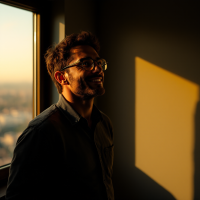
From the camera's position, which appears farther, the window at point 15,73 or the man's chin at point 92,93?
the window at point 15,73

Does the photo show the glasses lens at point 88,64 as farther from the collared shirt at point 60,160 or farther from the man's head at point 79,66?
the collared shirt at point 60,160

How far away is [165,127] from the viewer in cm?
168

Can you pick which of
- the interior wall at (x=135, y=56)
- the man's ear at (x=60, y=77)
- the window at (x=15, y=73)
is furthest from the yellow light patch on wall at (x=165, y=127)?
the window at (x=15, y=73)

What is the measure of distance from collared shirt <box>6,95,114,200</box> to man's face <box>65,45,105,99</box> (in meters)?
0.11

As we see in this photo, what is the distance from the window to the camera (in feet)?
4.68

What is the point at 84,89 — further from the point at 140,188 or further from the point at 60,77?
the point at 140,188

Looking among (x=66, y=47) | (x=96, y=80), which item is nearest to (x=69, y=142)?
(x=96, y=80)

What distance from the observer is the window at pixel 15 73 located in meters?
1.43

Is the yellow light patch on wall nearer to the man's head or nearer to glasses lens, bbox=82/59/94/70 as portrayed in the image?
the man's head

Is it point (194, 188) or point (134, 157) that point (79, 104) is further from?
point (194, 188)

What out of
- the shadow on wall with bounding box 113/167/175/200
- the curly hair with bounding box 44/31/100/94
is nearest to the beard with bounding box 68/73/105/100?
the curly hair with bounding box 44/31/100/94

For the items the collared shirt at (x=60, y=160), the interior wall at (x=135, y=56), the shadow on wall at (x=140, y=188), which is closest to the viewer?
the collared shirt at (x=60, y=160)

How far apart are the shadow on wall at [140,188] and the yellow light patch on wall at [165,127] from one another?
2.0 inches

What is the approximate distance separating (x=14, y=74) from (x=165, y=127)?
1.33m
